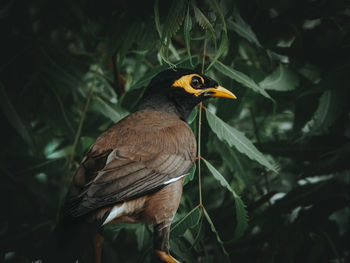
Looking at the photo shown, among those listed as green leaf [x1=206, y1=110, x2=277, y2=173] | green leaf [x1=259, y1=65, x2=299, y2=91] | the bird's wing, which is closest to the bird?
the bird's wing

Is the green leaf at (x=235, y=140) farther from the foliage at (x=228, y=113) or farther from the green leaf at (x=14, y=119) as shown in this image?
the green leaf at (x=14, y=119)

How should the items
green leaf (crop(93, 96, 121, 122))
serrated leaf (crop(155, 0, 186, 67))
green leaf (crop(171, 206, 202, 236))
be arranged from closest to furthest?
serrated leaf (crop(155, 0, 186, 67)), green leaf (crop(171, 206, 202, 236)), green leaf (crop(93, 96, 121, 122))

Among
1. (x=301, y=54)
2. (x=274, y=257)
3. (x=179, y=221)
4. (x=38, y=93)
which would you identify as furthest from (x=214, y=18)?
(x=274, y=257)

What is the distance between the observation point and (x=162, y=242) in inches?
72.8

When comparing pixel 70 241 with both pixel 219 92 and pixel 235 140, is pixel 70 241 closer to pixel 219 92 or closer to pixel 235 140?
pixel 235 140

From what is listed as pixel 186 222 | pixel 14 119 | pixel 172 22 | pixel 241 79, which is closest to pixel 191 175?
pixel 186 222

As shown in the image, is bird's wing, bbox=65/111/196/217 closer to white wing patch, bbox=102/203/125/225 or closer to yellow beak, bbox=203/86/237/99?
white wing patch, bbox=102/203/125/225

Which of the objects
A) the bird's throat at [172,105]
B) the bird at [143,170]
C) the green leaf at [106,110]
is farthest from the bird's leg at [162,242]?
the green leaf at [106,110]

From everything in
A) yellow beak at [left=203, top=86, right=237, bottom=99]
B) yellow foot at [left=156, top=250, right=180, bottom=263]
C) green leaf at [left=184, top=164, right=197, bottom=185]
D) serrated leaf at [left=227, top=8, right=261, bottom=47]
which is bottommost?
yellow foot at [left=156, top=250, right=180, bottom=263]

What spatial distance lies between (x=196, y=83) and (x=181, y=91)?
9 centimetres

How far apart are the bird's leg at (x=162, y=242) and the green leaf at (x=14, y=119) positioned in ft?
2.42

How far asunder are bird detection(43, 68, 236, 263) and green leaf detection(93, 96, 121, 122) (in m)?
0.20

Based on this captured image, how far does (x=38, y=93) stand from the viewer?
243 cm

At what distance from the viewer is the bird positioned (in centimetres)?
169
